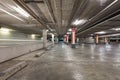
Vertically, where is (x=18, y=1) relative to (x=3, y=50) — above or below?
above

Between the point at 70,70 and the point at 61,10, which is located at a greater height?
the point at 61,10

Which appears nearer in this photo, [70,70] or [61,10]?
[70,70]

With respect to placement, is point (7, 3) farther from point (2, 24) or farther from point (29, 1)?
point (2, 24)

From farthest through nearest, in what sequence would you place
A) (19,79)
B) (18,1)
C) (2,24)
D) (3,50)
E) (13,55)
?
(2,24) → (13,55) → (3,50) → (18,1) → (19,79)

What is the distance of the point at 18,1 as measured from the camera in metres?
3.78

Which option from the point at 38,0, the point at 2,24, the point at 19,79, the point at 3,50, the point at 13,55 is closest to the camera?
the point at 19,79

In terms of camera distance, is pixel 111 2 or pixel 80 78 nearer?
pixel 80 78

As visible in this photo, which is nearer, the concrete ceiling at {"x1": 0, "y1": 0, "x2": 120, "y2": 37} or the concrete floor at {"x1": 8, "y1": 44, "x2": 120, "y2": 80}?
the concrete floor at {"x1": 8, "y1": 44, "x2": 120, "y2": 80}

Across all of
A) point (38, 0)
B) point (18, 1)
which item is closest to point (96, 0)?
point (38, 0)

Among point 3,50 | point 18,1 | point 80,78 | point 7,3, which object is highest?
point 7,3

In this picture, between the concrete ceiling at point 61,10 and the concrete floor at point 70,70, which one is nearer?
the concrete floor at point 70,70

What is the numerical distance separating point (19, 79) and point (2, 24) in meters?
8.49

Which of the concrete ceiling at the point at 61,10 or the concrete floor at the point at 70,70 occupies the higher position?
the concrete ceiling at the point at 61,10

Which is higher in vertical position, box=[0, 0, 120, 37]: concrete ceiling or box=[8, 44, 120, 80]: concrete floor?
box=[0, 0, 120, 37]: concrete ceiling
